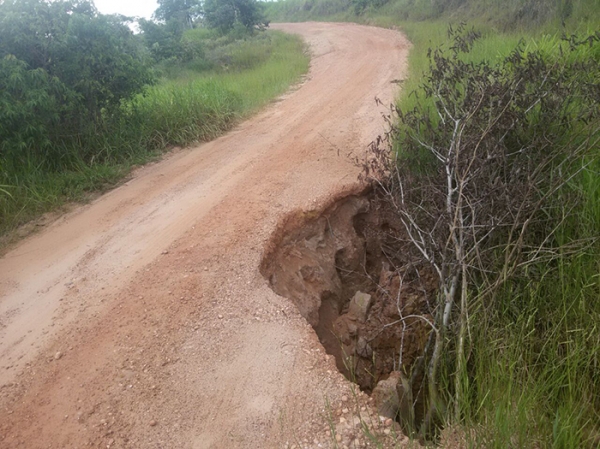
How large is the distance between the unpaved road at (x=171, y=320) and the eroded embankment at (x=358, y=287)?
11.2 inches

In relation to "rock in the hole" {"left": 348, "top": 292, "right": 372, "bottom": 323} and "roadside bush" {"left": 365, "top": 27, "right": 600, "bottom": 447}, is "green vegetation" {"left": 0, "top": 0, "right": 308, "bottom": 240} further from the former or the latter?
"roadside bush" {"left": 365, "top": 27, "right": 600, "bottom": 447}

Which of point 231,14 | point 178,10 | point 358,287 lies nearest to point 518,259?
point 358,287

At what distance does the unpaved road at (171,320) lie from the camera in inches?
127

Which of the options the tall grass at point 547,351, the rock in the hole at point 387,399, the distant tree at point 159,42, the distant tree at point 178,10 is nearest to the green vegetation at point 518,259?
the tall grass at point 547,351

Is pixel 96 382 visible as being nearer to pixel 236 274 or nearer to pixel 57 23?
pixel 236 274

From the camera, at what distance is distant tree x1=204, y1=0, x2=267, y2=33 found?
20375 millimetres

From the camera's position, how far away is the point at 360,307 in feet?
16.3

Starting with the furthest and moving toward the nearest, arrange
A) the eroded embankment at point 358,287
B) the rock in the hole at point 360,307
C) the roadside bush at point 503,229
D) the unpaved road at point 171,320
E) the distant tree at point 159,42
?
1. the distant tree at point 159,42
2. the rock in the hole at point 360,307
3. the eroded embankment at point 358,287
4. the roadside bush at point 503,229
5. the unpaved road at point 171,320

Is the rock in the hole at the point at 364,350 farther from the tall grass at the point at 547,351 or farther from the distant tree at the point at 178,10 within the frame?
the distant tree at the point at 178,10

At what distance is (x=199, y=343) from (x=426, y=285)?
226cm

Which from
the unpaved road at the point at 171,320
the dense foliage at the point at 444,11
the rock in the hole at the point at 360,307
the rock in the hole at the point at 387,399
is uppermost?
the dense foliage at the point at 444,11

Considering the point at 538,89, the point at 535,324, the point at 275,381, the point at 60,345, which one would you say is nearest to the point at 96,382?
the point at 60,345

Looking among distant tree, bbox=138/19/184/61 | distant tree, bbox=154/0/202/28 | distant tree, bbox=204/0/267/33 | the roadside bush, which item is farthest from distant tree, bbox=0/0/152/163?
distant tree, bbox=154/0/202/28

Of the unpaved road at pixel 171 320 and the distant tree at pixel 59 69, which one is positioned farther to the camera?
the distant tree at pixel 59 69
